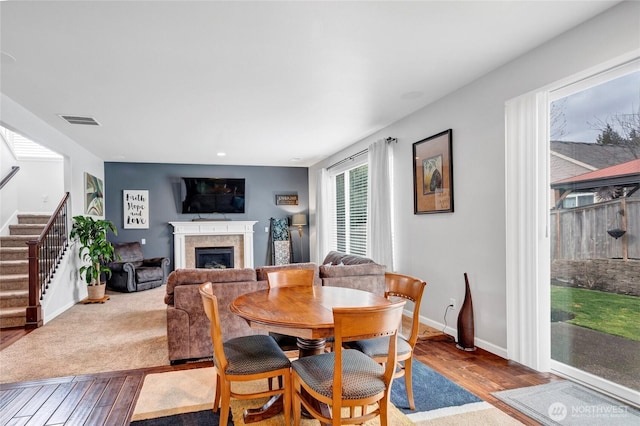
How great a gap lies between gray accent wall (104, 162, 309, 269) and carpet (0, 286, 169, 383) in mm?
2601

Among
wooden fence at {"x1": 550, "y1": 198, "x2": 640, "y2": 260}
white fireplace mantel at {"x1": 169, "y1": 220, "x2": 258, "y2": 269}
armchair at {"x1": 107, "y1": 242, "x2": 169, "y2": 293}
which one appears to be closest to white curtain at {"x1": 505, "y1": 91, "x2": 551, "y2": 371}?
wooden fence at {"x1": 550, "y1": 198, "x2": 640, "y2": 260}

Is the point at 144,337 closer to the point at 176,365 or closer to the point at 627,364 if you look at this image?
the point at 176,365

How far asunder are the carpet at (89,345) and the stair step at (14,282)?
2.15 feet

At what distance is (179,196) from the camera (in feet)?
26.3

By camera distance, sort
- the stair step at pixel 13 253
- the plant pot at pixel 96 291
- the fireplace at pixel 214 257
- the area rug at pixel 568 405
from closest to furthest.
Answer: the area rug at pixel 568 405, the stair step at pixel 13 253, the plant pot at pixel 96 291, the fireplace at pixel 214 257

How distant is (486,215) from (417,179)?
119cm

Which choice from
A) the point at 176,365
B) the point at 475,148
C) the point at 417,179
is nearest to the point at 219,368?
the point at 176,365

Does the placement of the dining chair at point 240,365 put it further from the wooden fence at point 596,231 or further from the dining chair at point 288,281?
the wooden fence at point 596,231

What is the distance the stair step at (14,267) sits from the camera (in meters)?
5.16

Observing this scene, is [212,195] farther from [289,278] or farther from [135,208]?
[289,278]

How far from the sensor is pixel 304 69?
126 inches

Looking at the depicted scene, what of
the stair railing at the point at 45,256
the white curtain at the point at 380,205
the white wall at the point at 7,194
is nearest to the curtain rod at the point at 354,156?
the white curtain at the point at 380,205

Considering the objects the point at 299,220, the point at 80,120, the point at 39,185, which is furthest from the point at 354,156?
the point at 39,185

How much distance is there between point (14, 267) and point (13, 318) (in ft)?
3.57
